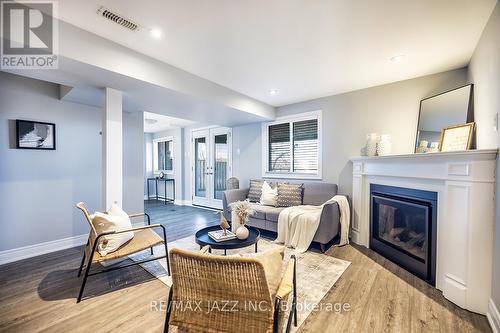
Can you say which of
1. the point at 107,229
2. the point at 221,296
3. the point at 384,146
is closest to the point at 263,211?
the point at 384,146

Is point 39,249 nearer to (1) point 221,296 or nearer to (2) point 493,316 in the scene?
(1) point 221,296

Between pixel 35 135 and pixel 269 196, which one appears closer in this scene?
pixel 35 135

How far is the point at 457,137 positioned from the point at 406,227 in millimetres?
1210

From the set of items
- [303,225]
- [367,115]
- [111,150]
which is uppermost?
[367,115]

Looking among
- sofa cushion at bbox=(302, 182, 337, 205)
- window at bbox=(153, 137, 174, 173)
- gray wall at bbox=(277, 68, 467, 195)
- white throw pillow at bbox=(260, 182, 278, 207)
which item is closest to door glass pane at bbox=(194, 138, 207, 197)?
window at bbox=(153, 137, 174, 173)

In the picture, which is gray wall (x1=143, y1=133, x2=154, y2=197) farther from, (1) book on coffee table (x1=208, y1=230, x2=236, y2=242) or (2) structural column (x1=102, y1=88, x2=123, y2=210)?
(1) book on coffee table (x1=208, y1=230, x2=236, y2=242)

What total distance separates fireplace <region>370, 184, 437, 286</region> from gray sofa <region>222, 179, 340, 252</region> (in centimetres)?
58

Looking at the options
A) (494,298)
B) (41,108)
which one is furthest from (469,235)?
(41,108)

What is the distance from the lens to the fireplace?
2.30 metres

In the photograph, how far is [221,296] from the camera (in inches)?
44.0

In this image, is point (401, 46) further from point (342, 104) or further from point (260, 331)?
point (260, 331)

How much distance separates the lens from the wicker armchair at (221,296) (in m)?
1.06

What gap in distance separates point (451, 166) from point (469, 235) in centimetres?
63

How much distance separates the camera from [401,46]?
2.34m
